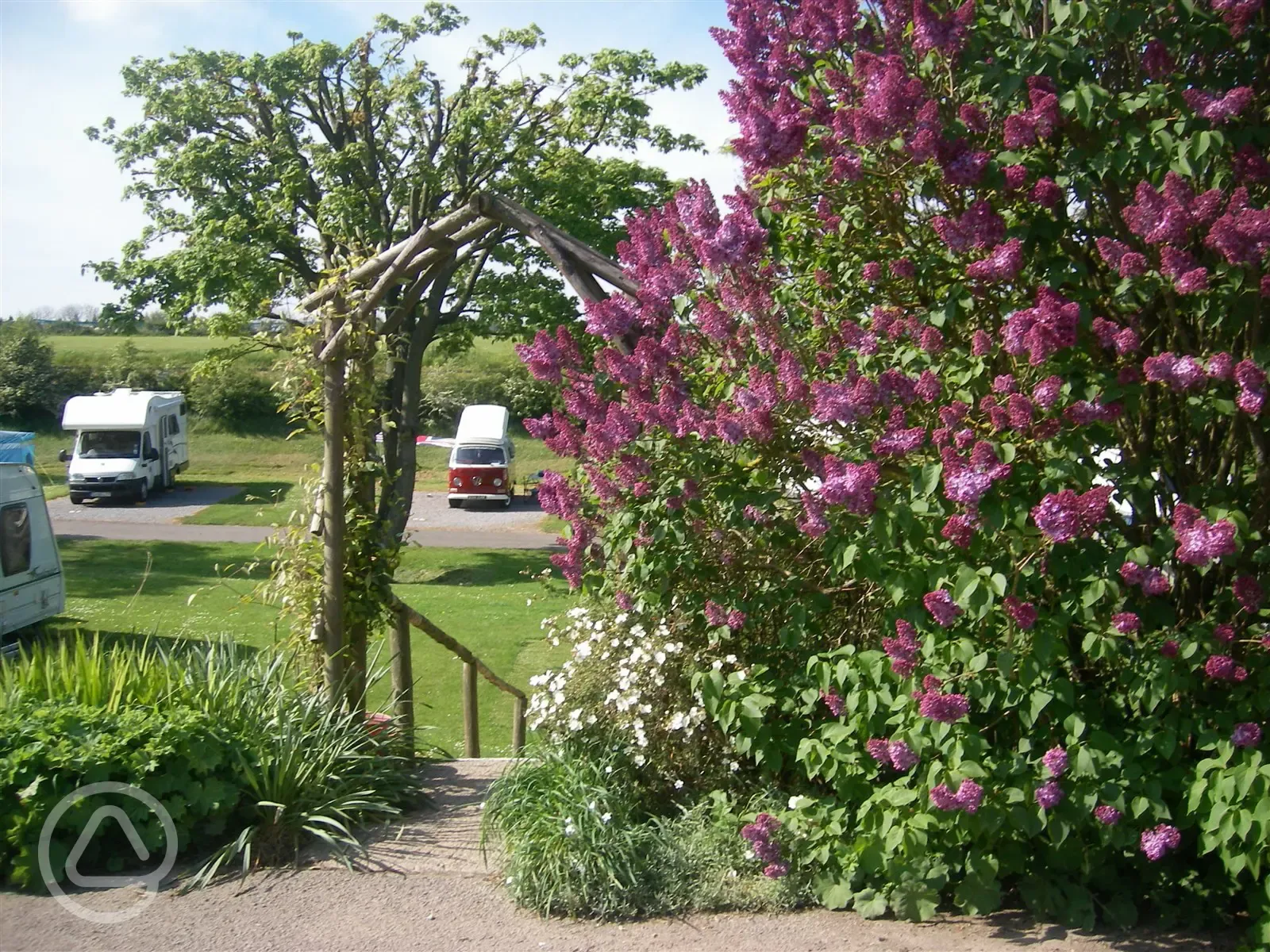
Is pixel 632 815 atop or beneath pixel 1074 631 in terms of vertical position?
beneath

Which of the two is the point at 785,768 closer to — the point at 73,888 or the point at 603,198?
the point at 73,888

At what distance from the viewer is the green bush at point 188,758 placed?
4.62 metres

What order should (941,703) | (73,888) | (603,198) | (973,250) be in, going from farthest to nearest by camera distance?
(603,198) → (73,888) → (973,250) → (941,703)

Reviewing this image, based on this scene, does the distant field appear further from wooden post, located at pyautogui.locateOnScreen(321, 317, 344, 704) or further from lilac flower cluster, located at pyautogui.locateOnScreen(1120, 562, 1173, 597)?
lilac flower cluster, located at pyautogui.locateOnScreen(1120, 562, 1173, 597)

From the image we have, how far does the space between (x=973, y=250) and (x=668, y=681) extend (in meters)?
2.10

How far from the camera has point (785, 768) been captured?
487 centimetres

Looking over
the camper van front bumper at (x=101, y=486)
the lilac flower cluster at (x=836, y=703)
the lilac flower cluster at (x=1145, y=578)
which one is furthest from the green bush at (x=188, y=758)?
the camper van front bumper at (x=101, y=486)

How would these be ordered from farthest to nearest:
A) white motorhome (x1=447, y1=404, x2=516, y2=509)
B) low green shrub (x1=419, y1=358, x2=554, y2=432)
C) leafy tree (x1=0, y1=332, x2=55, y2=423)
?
1. low green shrub (x1=419, y1=358, x2=554, y2=432)
2. leafy tree (x1=0, y1=332, x2=55, y2=423)
3. white motorhome (x1=447, y1=404, x2=516, y2=509)

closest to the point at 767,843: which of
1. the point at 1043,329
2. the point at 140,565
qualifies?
the point at 1043,329

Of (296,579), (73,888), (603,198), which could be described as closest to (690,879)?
(73,888)

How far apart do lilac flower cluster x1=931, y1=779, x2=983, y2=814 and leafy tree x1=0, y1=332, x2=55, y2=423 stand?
48514 millimetres

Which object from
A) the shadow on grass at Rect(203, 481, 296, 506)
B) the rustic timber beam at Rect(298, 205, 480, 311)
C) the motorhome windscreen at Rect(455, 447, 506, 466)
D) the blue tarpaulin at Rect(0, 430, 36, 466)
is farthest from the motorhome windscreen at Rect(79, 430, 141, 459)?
the rustic timber beam at Rect(298, 205, 480, 311)

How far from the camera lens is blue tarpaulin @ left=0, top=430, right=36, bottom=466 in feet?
45.0

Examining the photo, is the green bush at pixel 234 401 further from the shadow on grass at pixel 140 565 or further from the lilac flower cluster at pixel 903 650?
the lilac flower cluster at pixel 903 650
